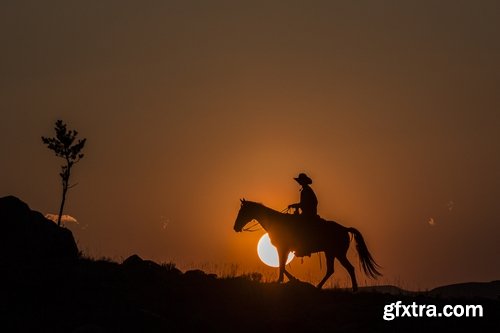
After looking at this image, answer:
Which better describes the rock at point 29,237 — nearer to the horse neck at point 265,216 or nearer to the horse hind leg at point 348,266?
the horse neck at point 265,216

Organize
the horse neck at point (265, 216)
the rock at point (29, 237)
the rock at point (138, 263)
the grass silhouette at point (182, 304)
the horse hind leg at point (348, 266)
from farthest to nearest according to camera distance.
Result: 1. the horse neck at point (265, 216)
2. the horse hind leg at point (348, 266)
3. the rock at point (138, 263)
4. the rock at point (29, 237)
5. the grass silhouette at point (182, 304)

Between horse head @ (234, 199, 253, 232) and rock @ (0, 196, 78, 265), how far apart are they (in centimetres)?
552

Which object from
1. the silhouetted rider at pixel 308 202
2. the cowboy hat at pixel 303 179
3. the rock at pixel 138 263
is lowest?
the rock at pixel 138 263

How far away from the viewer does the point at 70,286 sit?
69.3 feet

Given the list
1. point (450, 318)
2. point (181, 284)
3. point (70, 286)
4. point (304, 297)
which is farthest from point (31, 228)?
point (450, 318)

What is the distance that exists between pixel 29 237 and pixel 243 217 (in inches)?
283

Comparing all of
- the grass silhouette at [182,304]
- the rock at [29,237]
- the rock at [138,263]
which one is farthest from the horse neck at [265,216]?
the rock at [29,237]

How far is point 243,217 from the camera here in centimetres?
2659

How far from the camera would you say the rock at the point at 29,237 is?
75.4ft

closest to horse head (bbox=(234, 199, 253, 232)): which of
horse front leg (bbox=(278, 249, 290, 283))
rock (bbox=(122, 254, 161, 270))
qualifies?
horse front leg (bbox=(278, 249, 290, 283))

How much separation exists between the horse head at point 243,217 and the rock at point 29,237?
5.52 meters

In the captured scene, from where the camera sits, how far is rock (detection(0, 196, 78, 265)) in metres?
23.0

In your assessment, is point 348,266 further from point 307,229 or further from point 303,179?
point 303,179

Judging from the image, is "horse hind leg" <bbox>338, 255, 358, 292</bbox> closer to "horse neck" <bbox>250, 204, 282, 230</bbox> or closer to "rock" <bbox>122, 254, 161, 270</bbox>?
"horse neck" <bbox>250, 204, 282, 230</bbox>
